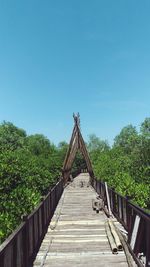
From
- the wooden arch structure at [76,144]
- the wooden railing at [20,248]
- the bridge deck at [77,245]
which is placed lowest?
the bridge deck at [77,245]

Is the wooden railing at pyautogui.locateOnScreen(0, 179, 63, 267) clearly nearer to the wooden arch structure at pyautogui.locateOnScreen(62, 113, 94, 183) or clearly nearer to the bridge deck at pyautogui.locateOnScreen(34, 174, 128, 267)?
the bridge deck at pyautogui.locateOnScreen(34, 174, 128, 267)

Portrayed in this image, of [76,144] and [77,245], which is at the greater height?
[76,144]

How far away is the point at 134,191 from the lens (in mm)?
14188

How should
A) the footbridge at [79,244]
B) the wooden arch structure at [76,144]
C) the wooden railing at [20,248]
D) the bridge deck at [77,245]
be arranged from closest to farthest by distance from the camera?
1. the wooden railing at [20,248]
2. the footbridge at [79,244]
3. the bridge deck at [77,245]
4. the wooden arch structure at [76,144]

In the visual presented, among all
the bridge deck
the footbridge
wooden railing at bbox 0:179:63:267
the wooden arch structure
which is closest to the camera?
wooden railing at bbox 0:179:63:267

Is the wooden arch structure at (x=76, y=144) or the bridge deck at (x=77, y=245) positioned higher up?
the wooden arch structure at (x=76, y=144)

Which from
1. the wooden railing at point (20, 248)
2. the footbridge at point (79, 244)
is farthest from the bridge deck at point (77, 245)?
the wooden railing at point (20, 248)

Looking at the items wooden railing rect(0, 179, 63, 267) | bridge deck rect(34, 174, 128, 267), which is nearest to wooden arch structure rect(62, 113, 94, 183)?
bridge deck rect(34, 174, 128, 267)

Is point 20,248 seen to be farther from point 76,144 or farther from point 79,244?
point 76,144

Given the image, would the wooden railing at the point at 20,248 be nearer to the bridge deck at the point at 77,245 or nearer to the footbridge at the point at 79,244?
the footbridge at the point at 79,244

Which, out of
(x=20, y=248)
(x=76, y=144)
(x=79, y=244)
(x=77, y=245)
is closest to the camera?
(x=20, y=248)

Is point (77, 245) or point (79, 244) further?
point (79, 244)

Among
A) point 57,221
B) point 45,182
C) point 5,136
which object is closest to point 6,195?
point 57,221

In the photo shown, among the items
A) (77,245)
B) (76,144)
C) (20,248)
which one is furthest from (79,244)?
(76,144)
